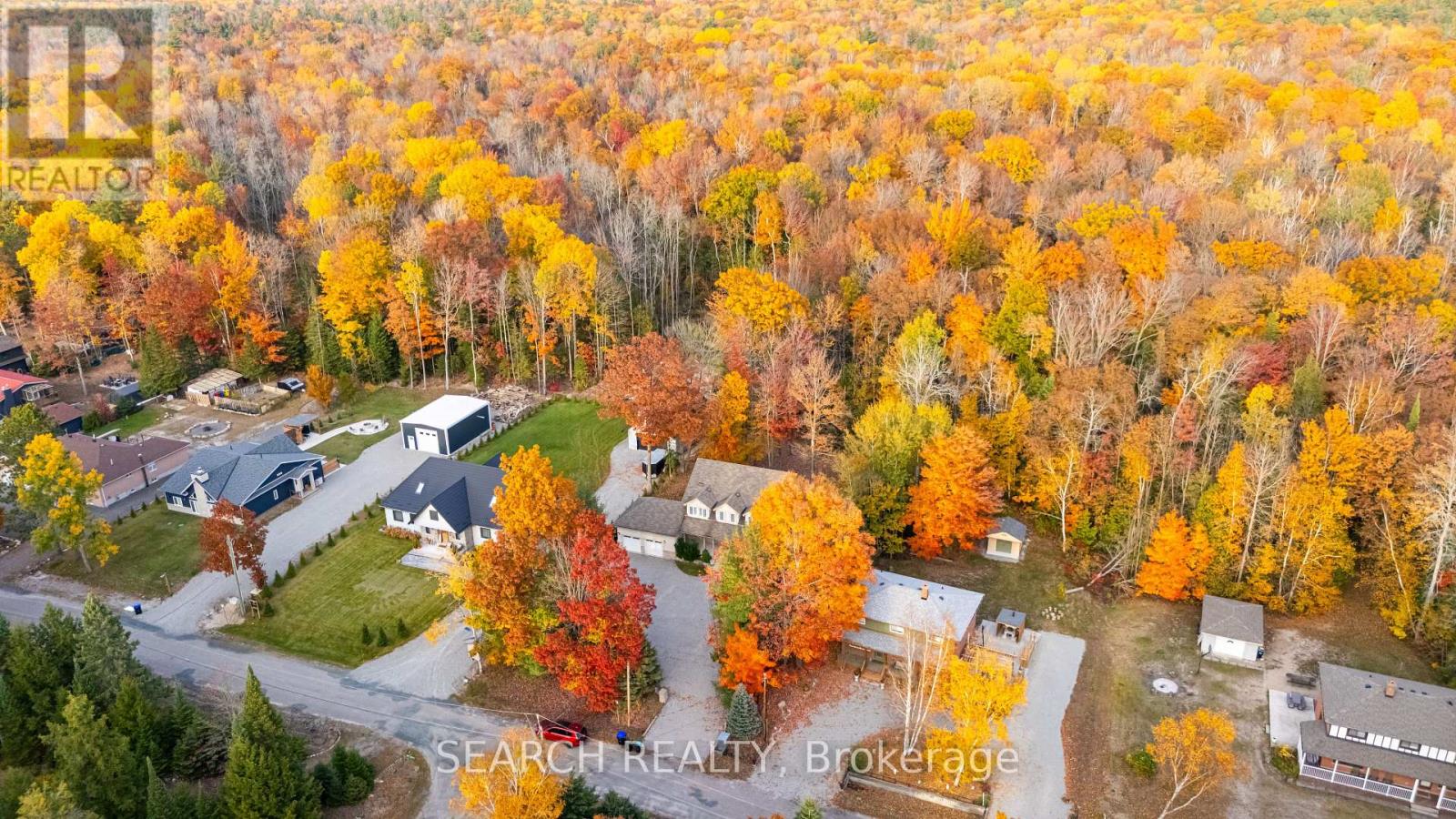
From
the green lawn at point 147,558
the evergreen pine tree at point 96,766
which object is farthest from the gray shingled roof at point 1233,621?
the green lawn at point 147,558

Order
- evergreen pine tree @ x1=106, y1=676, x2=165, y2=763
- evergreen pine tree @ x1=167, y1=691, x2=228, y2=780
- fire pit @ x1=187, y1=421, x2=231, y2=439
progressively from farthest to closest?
fire pit @ x1=187, y1=421, x2=231, y2=439
evergreen pine tree @ x1=167, y1=691, x2=228, y2=780
evergreen pine tree @ x1=106, y1=676, x2=165, y2=763

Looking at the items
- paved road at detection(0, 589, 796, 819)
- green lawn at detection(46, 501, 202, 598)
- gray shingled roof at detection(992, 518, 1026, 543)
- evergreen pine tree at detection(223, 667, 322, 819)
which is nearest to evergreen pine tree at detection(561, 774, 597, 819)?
paved road at detection(0, 589, 796, 819)

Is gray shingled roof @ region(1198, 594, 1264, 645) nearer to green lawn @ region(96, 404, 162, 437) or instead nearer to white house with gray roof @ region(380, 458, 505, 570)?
white house with gray roof @ region(380, 458, 505, 570)

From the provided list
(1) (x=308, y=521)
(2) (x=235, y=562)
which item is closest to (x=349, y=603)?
(2) (x=235, y=562)

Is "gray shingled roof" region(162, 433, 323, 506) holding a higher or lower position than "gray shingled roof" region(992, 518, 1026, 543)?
lower

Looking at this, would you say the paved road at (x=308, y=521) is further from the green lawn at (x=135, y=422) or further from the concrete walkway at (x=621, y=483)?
the green lawn at (x=135, y=422)

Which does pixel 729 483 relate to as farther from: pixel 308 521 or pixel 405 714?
pixel 308 521
